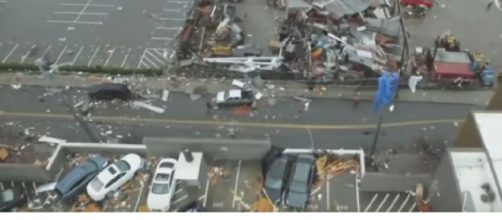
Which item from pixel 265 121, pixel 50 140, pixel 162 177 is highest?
pixel 162 177

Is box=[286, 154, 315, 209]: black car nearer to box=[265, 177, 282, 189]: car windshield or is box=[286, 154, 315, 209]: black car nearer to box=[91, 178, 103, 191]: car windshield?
box=[265, 177, 282, 189]: car windshield

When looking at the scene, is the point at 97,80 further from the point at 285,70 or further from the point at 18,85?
the point at 285,70

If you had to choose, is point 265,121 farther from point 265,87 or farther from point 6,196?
point 6,196

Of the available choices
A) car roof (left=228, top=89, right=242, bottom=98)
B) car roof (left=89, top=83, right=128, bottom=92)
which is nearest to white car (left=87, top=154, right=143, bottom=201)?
car roof (left=89, top=83, right=128, bottom=92)

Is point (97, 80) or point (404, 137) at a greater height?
point (404, 137)

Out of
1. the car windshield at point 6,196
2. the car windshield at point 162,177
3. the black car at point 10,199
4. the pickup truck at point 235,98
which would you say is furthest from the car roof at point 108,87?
the car windshield at point 162,177

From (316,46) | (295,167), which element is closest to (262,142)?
(295,167)

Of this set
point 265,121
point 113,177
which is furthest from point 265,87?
point 113,177
